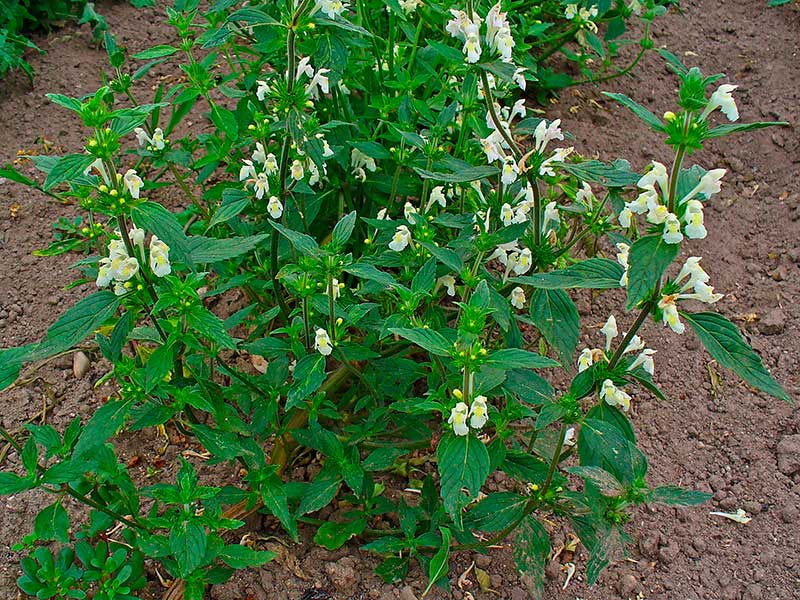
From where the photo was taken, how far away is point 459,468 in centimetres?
195

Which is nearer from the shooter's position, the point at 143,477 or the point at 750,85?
the point at 143,477

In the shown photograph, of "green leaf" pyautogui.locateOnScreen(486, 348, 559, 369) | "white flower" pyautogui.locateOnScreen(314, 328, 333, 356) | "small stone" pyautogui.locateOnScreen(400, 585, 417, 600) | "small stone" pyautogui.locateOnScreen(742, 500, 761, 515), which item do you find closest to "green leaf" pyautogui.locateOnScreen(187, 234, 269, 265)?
"white flower" pyautogui.locateOnScreen(314, 328, 333, 356)

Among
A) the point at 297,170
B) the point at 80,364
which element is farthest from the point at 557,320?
the point at 80,364

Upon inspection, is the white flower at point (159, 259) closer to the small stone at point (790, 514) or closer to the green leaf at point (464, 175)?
the green leaf at point (464, 175)

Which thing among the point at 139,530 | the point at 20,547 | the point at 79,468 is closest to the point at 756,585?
the point at 139,530

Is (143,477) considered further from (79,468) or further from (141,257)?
(141,257)

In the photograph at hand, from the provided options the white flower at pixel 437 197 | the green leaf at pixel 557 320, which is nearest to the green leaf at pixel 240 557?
the green leaf at pixel 557 320

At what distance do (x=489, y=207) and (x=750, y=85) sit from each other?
3.18m

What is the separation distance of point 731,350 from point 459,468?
724mm

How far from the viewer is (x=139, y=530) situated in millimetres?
2410

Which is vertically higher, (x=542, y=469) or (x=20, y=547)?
(x=542, y=469)

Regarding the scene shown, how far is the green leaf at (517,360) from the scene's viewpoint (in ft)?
6.26

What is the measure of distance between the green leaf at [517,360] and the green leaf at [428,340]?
0.11 metres

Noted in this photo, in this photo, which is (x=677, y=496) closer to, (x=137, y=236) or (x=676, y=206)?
(x=676, y=206)
